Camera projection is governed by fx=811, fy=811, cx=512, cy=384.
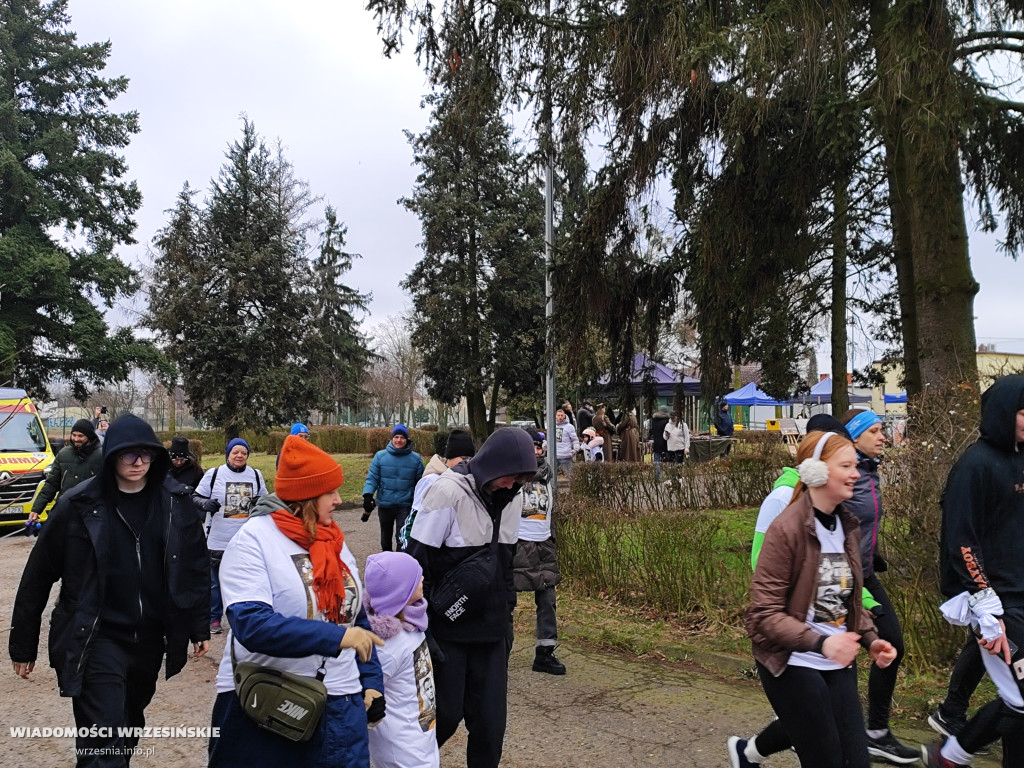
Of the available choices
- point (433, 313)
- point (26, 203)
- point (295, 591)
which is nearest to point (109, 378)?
point (26, 203)

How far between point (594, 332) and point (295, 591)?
6.59 m

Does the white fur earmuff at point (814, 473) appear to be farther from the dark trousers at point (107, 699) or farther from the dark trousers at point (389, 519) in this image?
the dark trousers at point (389, 519)

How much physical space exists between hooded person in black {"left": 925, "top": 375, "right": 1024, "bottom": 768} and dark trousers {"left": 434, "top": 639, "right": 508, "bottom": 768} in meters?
2.15

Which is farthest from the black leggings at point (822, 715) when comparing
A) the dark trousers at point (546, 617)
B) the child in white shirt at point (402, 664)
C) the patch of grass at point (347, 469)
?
the patch of grass at point (347, 469)

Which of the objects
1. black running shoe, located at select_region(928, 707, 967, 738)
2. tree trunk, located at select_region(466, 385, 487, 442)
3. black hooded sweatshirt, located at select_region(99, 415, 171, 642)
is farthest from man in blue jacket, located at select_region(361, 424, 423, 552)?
tree trunk, located at select_region(466, 385, 487, 442)

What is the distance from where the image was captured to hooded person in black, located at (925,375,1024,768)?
356 cm

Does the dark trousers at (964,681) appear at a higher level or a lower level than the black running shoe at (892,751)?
higher

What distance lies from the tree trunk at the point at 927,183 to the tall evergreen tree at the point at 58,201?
2929 centimetres

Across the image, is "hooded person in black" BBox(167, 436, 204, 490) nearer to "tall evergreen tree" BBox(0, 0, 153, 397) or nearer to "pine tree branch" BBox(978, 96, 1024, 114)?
"pine tree branch" BBox(978, 96, 1024, 114)

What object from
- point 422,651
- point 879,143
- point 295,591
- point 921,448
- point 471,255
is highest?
point 471,255

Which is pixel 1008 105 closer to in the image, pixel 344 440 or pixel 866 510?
pixel 866 510

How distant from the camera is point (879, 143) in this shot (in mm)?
7641

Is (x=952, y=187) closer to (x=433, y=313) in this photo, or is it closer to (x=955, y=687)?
(x=955, y=687)

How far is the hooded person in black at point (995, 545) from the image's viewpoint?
3.56 metres
